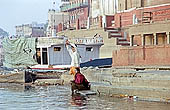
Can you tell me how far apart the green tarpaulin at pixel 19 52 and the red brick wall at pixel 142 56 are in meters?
9.92

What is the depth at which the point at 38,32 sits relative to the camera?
112 meters

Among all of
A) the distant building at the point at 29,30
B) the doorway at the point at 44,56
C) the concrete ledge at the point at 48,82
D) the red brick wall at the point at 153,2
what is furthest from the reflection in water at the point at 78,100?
the distant building at the point at 29,30

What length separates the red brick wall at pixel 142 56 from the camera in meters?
26.5

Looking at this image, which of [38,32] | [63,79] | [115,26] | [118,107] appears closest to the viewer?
[118,107]

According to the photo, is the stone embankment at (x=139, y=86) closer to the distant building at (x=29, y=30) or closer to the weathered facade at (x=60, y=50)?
the weathered facade at (x=60, y=50)

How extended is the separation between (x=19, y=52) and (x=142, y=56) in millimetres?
15338

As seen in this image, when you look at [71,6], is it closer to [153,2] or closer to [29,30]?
[29,30]

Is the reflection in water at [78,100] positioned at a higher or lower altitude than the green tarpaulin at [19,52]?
lower

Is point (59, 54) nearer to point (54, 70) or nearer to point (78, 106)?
point (54, 70)

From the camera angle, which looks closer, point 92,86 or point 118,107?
point 118,107

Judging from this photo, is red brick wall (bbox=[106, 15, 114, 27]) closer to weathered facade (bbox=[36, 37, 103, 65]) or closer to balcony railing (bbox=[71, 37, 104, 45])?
balcony railing (bbox=[71, 37, 104, 45])

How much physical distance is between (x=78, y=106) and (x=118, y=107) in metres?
1.69

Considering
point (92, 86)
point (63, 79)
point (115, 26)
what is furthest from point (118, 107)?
point (115, 26)

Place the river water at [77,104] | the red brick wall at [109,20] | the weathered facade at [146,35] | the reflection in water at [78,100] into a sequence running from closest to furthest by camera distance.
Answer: the river water at [77,104] < the reflection in water at [78,100] < the weathered facade at [146,35] < the red brick wall at [109,20]
